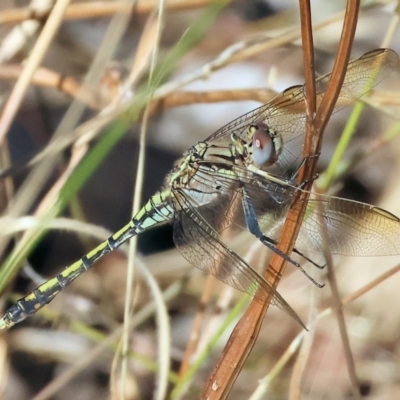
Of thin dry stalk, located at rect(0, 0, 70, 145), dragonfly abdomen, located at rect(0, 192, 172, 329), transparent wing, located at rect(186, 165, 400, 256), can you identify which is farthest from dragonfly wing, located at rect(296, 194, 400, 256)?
thin dry stalk, located at rect(0, 0, 70, 145)

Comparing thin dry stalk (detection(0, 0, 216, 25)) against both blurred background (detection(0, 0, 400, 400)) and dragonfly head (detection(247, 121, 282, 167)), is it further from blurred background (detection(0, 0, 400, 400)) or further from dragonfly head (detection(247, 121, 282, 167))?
dragonfly head (detection(247, 121, 282, 167))

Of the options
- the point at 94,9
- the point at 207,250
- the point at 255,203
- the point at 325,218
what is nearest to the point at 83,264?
the point at 207,250

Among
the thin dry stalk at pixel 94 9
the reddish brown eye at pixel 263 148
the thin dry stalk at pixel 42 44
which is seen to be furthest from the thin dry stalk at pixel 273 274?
the thin dry stalk at pixel 94 9

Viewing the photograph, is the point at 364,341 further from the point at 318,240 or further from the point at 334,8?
the point at 334,8

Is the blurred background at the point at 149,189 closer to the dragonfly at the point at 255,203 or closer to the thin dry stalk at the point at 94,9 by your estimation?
the thin dry stalk at the point at 94,9

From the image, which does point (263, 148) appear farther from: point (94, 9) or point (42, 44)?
point (94, 9)

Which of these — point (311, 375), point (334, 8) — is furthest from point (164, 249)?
point (334, 8)
